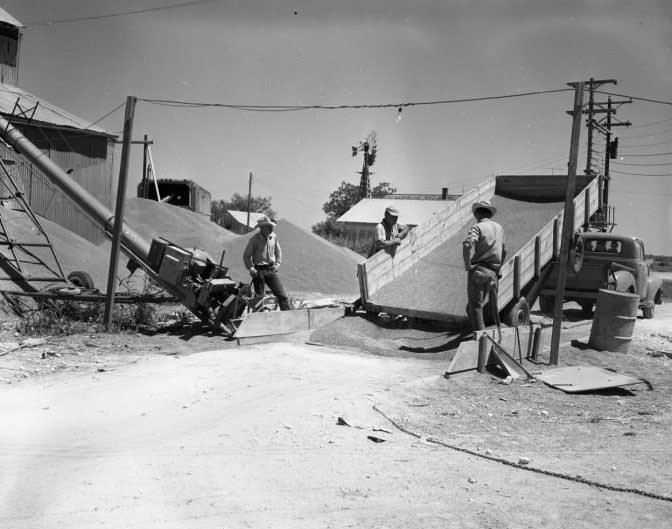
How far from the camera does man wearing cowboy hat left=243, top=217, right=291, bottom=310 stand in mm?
11031

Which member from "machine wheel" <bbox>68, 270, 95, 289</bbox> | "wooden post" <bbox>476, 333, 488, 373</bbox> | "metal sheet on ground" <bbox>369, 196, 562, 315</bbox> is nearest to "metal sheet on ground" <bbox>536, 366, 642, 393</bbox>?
"wooden post" <bbox>476, 333, 488, 373</bbox>

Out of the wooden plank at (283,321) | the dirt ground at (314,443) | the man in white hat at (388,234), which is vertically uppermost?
the man in white hat at (388,234)

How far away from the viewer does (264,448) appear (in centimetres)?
516

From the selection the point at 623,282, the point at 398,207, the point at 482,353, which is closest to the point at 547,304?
the point at 623,282

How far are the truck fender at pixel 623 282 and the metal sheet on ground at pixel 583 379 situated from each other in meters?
5.76

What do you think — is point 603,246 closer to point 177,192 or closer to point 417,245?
point 417,245

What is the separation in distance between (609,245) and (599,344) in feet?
18.2

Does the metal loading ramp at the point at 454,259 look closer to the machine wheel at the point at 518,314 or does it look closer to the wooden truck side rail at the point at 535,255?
the wooden truck side rail at the point at 535,255

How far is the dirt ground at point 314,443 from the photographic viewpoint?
161 inches

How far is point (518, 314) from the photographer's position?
9.82 metres

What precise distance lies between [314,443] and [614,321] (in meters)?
6.22

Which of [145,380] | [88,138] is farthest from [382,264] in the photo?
[88,138]

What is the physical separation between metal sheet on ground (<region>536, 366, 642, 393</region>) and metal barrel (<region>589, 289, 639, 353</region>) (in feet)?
5.33

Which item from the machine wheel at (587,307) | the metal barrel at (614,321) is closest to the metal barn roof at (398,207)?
the machine wheel at (587,307)
